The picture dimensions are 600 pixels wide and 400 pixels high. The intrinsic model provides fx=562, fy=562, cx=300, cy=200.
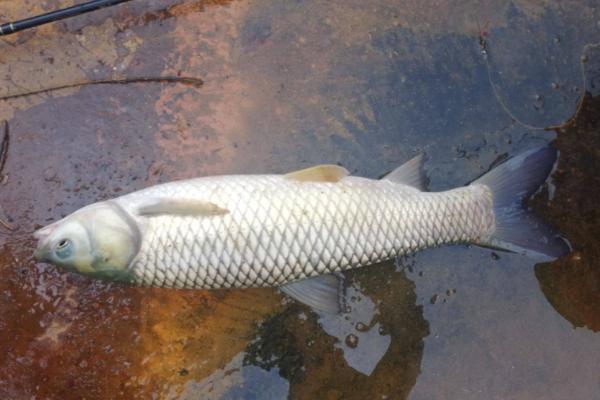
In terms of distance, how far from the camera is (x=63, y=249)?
2.38 metres

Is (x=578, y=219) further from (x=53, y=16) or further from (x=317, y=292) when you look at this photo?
(x=53, y=16)

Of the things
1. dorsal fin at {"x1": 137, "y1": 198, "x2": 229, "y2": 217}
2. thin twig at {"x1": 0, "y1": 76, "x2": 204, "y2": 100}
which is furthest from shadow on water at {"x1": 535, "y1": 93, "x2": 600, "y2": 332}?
thin twig at {"x1": 0, "y1": 76, "x2": 204, "y2": 100}

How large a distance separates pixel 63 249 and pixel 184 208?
55 cm

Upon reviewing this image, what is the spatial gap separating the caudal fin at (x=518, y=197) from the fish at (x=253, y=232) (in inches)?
9.8

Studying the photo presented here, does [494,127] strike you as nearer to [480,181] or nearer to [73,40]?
[480,181]

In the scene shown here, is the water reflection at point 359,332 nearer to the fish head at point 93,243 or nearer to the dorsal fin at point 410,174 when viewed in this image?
the dorsal fin at point 410,174

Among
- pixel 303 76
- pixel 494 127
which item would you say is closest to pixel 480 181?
pixel 494 127

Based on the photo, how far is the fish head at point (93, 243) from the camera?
2395mm

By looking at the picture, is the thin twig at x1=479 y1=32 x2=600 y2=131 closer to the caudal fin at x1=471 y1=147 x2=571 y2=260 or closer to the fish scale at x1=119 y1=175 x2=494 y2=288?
the caudal fin at x1=471 y1=147 x2=571 y2=260

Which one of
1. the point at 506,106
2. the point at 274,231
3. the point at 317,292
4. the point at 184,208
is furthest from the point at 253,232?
the point at 506,106

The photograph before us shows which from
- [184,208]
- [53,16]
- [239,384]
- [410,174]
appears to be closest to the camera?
[184,208]

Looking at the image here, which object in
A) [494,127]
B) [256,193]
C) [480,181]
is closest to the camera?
[256,193]

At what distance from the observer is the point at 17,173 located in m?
2.79

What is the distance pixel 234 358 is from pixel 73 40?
1793mm
